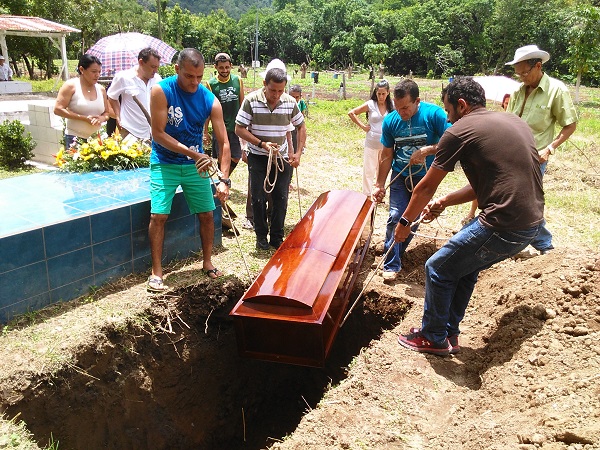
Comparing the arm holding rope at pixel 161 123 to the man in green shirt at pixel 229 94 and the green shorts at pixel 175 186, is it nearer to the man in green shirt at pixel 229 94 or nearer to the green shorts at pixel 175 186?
the green shorts at pixel 175 186

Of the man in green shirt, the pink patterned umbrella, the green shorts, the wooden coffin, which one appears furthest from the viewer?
the pink patterned umbrella

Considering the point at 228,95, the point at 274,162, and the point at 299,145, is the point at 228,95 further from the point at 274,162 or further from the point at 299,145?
the point at 274,162

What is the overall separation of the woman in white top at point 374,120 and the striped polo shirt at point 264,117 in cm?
136

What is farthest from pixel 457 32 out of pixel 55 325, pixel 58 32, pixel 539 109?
pixel 55 325

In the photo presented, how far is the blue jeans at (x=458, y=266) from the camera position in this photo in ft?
10.4

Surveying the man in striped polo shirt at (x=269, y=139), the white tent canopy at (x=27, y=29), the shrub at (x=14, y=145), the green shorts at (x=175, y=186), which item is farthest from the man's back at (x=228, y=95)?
the white tent canopy at (x=27, y=29)

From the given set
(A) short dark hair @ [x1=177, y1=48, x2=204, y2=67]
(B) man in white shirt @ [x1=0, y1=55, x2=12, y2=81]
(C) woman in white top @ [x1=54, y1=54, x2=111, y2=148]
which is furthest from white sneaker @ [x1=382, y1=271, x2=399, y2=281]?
(B) man in white shirt @ [x1=0, y1=55, x2=12, y2=81]

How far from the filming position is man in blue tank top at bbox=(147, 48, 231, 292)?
3883 millimetres

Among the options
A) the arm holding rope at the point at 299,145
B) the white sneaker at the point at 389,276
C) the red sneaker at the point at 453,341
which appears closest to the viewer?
the red sneaker at the point at 453,341

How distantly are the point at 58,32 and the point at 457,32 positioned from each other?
107ft

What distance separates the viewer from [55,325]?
359cm

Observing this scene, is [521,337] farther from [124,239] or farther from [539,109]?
[124,239]

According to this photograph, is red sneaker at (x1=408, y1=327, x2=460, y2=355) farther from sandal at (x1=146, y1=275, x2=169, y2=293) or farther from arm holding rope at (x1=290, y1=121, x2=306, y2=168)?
arm holding rope at (x1=290, y1=121, x2=306, y2=168)

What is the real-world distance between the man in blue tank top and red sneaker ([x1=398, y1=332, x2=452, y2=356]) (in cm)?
178
